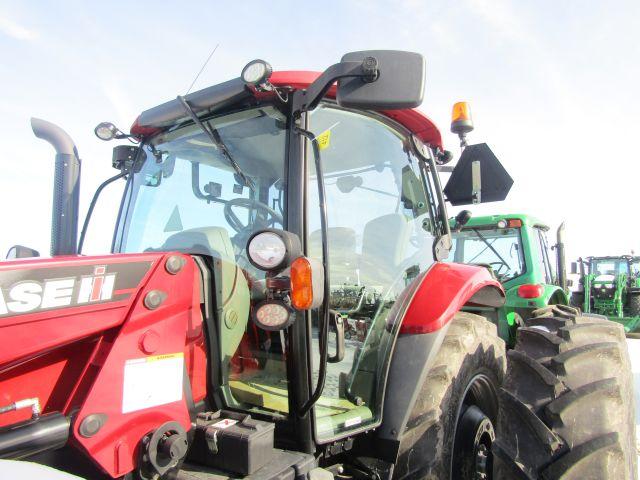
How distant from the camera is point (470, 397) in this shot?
103 inches

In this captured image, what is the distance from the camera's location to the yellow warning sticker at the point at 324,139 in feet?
6.91

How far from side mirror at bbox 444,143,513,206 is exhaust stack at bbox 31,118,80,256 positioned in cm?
200

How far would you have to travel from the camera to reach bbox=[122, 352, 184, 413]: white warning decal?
1.67 meters

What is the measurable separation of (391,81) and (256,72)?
50 cm

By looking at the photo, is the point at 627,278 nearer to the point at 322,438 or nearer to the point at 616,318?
the point at 616,318

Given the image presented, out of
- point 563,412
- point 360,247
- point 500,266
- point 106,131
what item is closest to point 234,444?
point 360,247

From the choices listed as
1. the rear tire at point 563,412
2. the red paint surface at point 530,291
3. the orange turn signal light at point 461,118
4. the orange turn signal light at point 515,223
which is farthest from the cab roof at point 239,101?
the orange turn signal light at point 515,223

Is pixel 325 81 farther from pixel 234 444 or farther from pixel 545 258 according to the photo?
pixel 545 258

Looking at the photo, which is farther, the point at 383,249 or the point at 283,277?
the point at 383,249

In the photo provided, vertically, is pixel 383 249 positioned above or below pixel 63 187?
below

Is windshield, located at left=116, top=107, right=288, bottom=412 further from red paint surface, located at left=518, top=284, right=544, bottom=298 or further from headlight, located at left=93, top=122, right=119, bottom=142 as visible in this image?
red paint surface, located at left=518, top=284, right=544, bottom=298

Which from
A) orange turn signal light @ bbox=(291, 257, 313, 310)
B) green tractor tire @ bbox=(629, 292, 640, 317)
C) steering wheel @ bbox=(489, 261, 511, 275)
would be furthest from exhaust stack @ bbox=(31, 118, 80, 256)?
green tractor tire @ bbox=(629, 292, 640, 317)

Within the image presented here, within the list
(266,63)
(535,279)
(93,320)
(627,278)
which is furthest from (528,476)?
(627,278)

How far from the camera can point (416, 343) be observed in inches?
88.0
